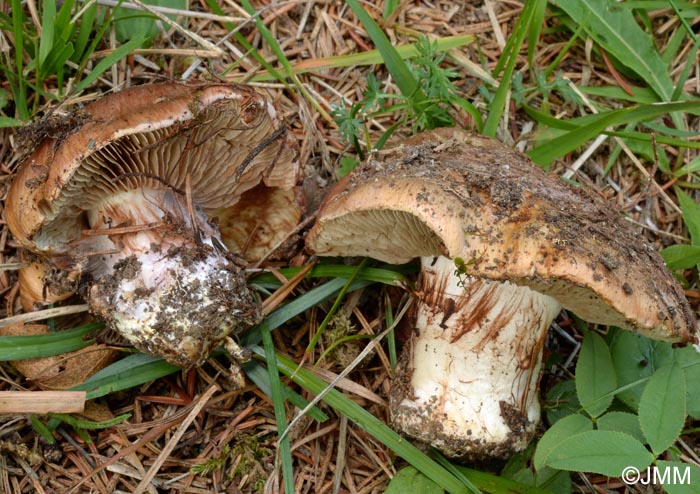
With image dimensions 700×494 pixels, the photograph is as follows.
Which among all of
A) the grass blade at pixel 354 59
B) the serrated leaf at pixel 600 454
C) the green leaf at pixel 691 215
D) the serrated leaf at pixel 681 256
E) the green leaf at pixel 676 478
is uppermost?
the grass blade at pixel 354 59

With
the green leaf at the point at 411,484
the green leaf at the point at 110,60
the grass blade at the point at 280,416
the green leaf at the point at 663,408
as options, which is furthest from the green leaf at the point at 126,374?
the green leaf at the point at 663,408

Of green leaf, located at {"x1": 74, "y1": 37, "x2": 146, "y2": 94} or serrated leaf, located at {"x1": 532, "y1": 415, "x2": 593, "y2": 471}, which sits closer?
serrated leaf, located at {"x1": 532, "y1": 415, "x2": 593, "y2": 471}

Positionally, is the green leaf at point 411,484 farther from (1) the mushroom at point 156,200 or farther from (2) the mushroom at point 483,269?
(1) the mushroom at point 156,200

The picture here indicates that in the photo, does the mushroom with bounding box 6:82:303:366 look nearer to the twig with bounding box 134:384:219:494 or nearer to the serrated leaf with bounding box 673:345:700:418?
the twig with bounding box 134:384:219:494

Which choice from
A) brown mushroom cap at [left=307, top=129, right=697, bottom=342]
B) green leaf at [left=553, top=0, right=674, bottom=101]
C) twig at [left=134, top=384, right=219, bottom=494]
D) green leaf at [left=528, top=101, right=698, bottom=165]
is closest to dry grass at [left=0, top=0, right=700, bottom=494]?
twig at [left=134, top=384, right=219, bottom=494]

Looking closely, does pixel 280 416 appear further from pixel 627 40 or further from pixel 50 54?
pixel 627 40

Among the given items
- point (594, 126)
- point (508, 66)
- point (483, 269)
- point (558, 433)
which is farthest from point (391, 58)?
point (558, 433)
